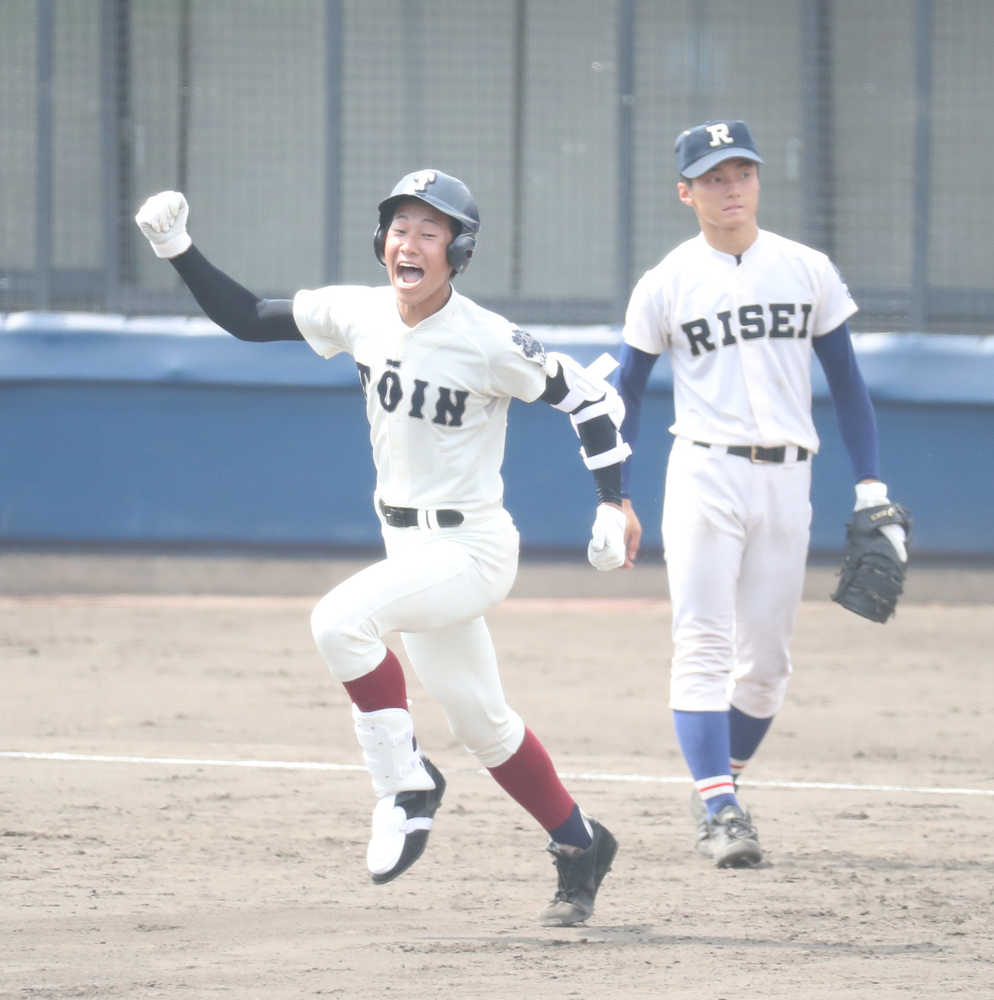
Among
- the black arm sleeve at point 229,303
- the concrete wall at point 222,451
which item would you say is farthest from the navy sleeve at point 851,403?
the concrete wall at point 222,451

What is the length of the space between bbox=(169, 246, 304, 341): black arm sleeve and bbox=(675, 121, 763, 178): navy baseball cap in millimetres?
1401

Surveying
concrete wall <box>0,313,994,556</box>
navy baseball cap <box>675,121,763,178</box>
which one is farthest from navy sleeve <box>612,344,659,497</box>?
concrete wall <box>0,313,994,556</box>

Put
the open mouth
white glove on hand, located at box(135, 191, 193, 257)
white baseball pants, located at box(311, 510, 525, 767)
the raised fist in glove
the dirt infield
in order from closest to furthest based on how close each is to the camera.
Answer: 1. the dirt infield
2. white baseball pants, located at box(311, 510, 525, 767)
3. the open mouth
4. white glove on hand, located at box(135, 191, 193, 257)
5. the raised fist in glove

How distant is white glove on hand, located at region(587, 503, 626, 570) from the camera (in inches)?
185

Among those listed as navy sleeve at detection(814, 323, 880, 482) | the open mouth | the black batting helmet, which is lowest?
navy sleeve at detection(814, 323, 880, 482)

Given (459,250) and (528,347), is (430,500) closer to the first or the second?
(528,347)

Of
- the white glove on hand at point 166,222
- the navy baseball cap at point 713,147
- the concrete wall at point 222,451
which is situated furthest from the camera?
the concrete wall at point 222,451

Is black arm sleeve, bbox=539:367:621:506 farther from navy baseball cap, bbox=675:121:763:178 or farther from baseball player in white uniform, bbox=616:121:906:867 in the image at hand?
navy baseball cap, bbox=675:121:763:178

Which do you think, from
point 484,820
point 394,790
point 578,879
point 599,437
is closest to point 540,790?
point 578,879

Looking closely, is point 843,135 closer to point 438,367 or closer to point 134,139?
point 134,139

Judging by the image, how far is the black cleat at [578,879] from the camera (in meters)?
4.72

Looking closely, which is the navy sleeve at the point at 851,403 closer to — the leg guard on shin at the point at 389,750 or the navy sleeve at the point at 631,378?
the navy sleeve at the point at 631,378

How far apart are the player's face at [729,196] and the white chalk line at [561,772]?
6.56 feet

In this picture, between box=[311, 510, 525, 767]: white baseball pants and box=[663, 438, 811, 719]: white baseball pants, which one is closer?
box=[311, 510, 525, 767]: white baseball pants
